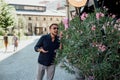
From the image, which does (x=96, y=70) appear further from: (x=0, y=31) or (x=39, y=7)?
(x=39, y=7)

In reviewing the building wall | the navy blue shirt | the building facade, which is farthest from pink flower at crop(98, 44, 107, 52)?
the building wall

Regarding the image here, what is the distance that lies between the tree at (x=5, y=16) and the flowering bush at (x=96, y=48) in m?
50.3

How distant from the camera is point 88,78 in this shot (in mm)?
7285

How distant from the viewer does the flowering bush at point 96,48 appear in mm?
6754

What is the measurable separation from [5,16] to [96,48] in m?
52.9

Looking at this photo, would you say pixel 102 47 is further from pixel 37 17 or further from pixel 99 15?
pixel 37 17

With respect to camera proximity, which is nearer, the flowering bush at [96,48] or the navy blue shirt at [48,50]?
the flowering bush at [96,48]

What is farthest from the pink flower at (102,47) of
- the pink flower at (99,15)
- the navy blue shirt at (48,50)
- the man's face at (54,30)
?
the navy blue shirt at (48,50)

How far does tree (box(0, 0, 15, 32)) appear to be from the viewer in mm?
57406

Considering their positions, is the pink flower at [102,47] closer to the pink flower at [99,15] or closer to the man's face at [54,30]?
the pink flower at [99,15]

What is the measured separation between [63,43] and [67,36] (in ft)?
0.80

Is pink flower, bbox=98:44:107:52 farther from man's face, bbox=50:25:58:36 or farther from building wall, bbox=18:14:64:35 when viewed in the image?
building wall, bbox=18:14:64:35

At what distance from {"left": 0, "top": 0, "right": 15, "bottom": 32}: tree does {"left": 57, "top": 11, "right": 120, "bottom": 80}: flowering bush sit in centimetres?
5028

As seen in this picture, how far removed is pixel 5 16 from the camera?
5869 cm
